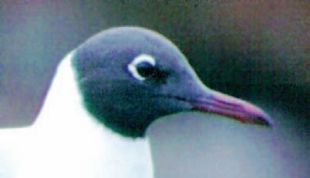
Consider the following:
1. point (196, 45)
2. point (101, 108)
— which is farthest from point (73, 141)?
point (196, 45)

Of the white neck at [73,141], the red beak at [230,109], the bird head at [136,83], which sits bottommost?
the white neck at [73,141]

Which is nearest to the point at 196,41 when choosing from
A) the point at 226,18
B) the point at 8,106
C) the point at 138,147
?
the point at 226,18

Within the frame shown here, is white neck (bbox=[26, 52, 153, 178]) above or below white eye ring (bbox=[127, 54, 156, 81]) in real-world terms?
below

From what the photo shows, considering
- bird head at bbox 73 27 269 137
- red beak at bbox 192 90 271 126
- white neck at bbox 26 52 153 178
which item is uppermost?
red beak at bbox 192 90 271 126

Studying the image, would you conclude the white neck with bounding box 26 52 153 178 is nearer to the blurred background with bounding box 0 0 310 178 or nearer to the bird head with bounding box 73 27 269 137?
the bird head with bounding box 73 27 269 137

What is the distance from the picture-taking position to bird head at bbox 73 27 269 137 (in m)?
1.14

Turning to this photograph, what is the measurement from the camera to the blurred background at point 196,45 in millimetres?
1549

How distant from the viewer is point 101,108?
1149 millimetres

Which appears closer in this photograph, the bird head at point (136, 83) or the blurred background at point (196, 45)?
the bird head at point (136, 83)

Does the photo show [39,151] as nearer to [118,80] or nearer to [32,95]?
[118,80]

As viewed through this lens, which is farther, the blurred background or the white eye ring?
the blurred background

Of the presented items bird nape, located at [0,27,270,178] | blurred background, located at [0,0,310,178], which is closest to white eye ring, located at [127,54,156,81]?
bird nape, located at [0,27,270,178]

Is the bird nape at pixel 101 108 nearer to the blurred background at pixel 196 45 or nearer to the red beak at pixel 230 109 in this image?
the red beak at pixel 230 109

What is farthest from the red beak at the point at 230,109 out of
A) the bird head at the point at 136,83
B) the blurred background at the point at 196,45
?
the blurred background at the point at 196,45
